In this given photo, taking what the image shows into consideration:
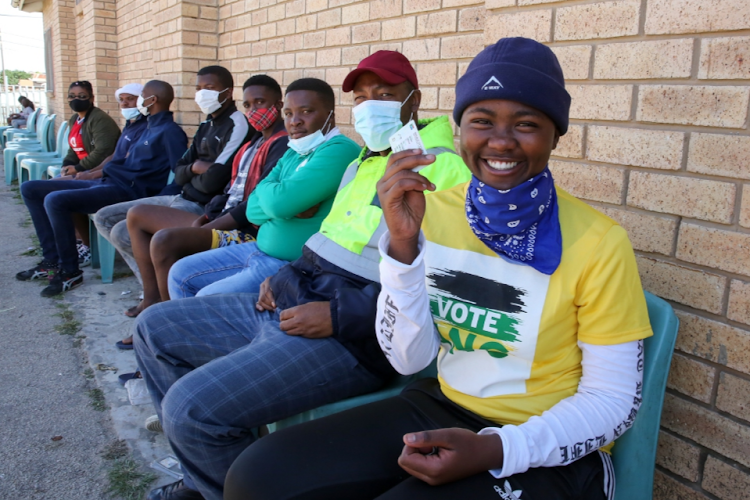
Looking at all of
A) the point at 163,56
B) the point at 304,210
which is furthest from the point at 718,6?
the point at 163,56

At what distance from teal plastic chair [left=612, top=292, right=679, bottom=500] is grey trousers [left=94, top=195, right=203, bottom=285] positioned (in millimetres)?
3545

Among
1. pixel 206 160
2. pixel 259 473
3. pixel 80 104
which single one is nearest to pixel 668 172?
pixel 259 473

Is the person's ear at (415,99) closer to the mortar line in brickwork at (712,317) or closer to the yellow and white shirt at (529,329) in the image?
the yellow and white shirt at (529,329)

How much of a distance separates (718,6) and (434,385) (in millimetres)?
1355

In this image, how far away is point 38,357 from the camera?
12.0 ft

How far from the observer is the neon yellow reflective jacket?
79.6 inches

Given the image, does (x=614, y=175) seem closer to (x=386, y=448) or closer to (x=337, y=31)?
(x=386, y=448)

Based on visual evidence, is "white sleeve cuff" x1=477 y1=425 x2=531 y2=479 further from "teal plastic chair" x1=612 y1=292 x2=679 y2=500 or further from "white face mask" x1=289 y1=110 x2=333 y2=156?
"white face mask" x1=289 y1=110 x2=333 y2=156

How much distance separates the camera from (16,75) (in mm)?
57219

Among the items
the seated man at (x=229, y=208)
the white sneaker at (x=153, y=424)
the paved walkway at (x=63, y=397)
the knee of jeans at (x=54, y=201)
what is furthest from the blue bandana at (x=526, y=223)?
the knee of jeans at (x=54, y=201)

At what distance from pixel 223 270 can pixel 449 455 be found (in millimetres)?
2105

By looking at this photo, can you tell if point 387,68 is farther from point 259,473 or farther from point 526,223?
point 259,473

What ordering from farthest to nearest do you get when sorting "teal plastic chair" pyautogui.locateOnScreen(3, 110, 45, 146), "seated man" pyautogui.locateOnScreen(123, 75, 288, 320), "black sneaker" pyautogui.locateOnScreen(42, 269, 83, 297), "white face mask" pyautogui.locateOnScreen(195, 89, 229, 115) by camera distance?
"teal plastic chair" pyautogui.locateOnScreen(3, 110, 45, 146), "black sneaker" pyautogui.locateOnScreen(42, 269, 83, 297), "white face mask" pyautogui.locateOnScreen(195, 89, 229, 115), "seated man" pyautogui.locateOnScreen(123, 75, 288, 320)

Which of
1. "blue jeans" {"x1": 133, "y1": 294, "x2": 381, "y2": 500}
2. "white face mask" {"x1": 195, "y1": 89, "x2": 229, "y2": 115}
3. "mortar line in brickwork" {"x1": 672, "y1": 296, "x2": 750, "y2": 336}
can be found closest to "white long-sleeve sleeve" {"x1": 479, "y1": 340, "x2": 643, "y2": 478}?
"mortar line in brickwork" {"x1": 672, "y1": 296, "x2": 750, "y2": 336}
